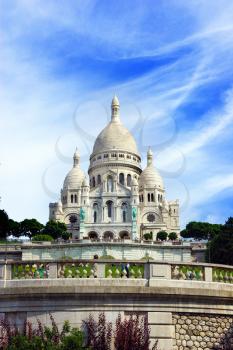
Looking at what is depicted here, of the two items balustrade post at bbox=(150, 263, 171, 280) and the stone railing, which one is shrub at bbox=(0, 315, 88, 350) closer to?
the stone railing

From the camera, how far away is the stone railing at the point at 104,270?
44.5ft

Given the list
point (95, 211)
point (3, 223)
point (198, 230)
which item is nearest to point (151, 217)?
point (95, 211)

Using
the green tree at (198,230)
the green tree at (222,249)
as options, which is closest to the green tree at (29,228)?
the green tree at (198,230)

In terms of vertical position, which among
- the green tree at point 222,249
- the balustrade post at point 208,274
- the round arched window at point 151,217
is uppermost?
the round arched window at point 151,217

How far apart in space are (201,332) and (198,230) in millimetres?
107578

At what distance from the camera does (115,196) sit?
130m

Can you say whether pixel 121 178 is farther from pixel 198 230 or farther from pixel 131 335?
pixel 131 335

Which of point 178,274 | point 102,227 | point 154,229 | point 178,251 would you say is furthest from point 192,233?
point 178,274

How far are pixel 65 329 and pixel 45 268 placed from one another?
1.60 metres

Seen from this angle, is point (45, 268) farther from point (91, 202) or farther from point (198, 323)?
point (91, 202)

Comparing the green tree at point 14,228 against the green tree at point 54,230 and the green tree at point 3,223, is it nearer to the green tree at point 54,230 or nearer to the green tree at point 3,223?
the green tree at point 3,223

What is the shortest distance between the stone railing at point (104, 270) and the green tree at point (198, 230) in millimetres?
101616

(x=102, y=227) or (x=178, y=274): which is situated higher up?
(x=102, y=227)

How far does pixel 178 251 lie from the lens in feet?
218
